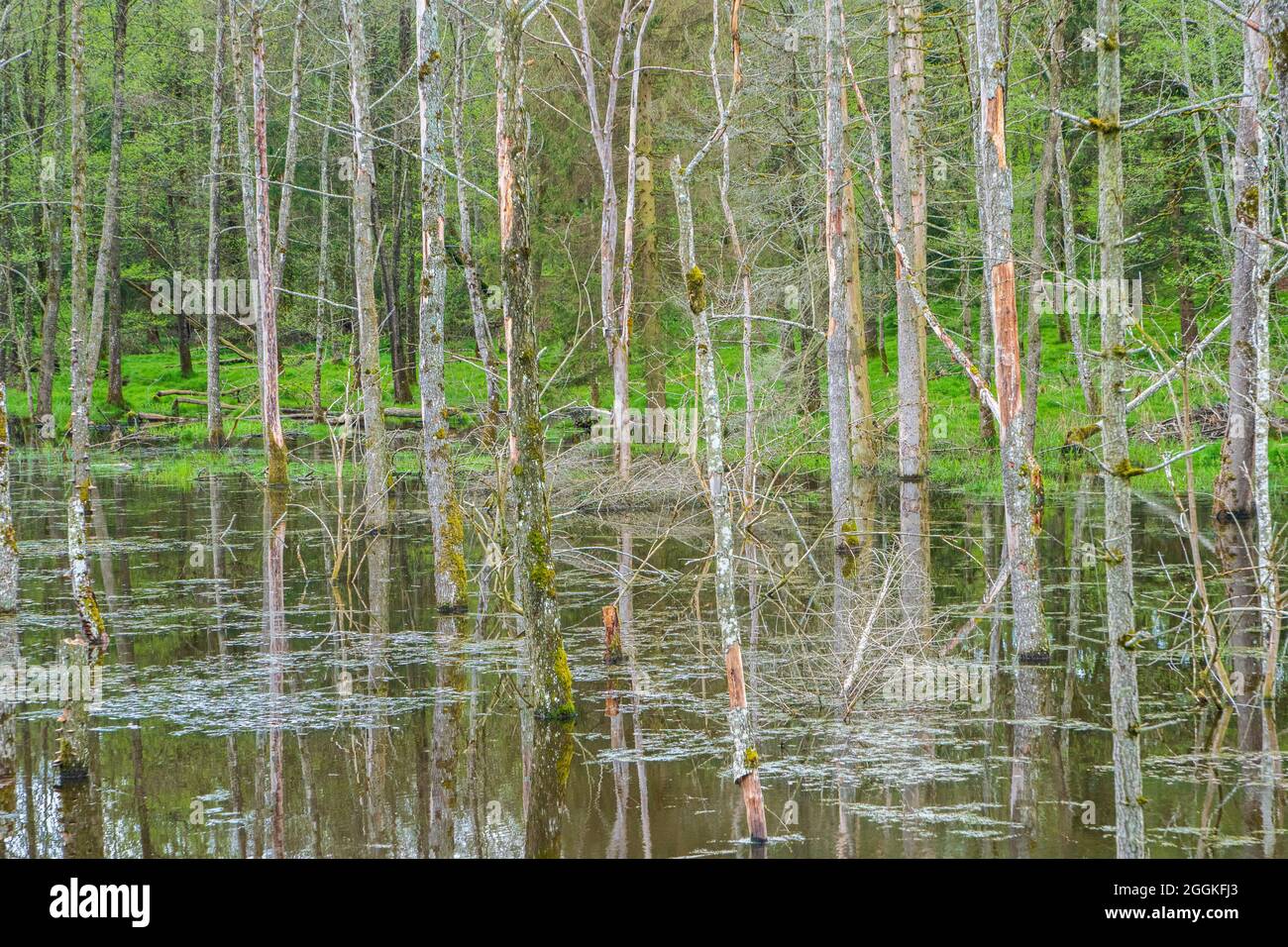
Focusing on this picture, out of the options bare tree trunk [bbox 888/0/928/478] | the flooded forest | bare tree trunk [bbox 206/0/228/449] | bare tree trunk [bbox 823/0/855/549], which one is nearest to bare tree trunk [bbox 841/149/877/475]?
the flooded forest

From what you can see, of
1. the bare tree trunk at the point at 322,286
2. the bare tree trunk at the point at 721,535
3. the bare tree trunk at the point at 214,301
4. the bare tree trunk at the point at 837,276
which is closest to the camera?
the bare tree trunk at the point at 721,535

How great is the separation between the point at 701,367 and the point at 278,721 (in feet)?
14.3

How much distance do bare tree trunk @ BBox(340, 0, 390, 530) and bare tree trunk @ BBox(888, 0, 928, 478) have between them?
25.2ft

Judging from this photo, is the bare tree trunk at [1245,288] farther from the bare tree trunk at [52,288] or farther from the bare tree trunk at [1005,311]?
the bare tree trunk at [52,288]

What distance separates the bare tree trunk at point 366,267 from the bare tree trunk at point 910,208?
769 cm

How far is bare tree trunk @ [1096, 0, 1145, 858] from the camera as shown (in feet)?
17.5

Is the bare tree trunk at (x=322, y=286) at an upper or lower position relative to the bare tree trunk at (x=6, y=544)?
upper

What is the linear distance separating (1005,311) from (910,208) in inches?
434

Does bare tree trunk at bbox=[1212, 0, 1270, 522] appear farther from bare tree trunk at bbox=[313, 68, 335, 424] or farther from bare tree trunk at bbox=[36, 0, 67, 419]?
bare tree trunk at bbox=[36, 0, 67, 419]

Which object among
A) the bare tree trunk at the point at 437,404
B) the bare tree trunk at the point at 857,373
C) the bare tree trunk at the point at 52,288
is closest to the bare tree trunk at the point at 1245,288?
the bare tree trunk at the point at 857,373

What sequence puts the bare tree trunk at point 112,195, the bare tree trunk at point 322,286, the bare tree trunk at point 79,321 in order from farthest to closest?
the bare tree trunk at point 112,195
the bare tree trunk at point 322,286
the bare tree trunk at point 79,321

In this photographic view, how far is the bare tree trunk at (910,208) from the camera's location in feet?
61.1

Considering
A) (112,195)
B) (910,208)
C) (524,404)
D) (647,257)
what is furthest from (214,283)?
(524,404)

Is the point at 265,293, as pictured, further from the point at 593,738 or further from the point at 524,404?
the point at 593,738
